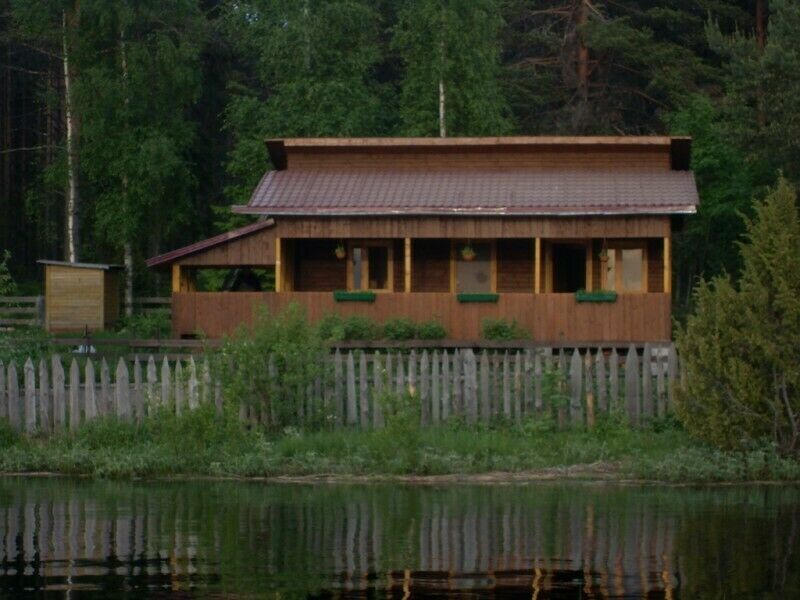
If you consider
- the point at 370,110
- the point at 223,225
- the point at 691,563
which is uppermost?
the point at 370,110

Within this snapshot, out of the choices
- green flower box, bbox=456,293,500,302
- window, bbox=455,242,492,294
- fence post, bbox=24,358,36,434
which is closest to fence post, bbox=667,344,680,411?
fence post, bbox=24,358,36,434

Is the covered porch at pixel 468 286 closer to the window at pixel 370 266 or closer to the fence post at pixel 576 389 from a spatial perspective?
the window at pixel 370 266

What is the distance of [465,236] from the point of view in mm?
34750

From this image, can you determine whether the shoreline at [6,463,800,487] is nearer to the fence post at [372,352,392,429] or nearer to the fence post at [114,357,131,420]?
the fence post at [114,357,131,420]

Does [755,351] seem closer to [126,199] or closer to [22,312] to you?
[22,312]

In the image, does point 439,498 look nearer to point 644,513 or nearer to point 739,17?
point 644,513

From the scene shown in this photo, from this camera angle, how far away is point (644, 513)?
15.8m

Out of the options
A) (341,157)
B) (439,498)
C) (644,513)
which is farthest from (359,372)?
(341,157)

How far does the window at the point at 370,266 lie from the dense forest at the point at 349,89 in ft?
41.2

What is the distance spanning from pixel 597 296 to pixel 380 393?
1302 cm

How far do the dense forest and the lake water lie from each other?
29.2m

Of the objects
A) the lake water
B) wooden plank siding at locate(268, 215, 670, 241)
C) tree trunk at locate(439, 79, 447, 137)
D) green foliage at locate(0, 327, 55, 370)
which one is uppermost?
tree trunk at locate(439, 79, 447, 137)

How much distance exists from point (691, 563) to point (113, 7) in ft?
135

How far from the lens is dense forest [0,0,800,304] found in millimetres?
49938
